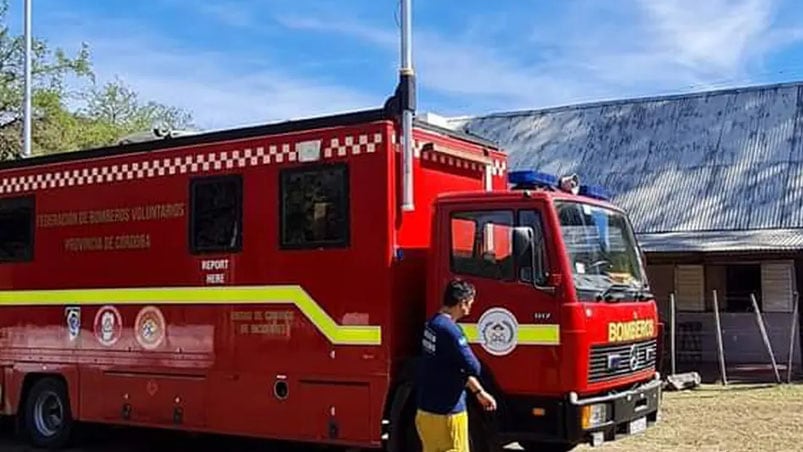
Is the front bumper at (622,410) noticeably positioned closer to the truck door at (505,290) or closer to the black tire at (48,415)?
the truck door at (505,290)

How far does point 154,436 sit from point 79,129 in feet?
69.8

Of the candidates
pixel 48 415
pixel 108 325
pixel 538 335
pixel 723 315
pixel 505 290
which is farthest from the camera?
pixel 723 315

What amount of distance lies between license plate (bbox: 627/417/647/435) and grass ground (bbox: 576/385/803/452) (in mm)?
1631

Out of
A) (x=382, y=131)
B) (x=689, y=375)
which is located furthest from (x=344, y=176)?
(x=689, y=375)

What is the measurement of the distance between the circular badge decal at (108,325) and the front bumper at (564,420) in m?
4.52

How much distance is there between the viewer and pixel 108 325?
35.4 ft

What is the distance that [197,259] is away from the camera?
397 inches

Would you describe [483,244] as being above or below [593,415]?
above

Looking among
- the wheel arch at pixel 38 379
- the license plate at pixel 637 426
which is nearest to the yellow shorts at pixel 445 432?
the license plate at pixel 637 426

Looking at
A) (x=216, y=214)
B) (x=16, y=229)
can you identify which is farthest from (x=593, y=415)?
(x=16, y=229)

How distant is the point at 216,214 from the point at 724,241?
13231 mm

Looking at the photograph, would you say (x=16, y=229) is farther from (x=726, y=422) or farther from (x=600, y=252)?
(x=726, y=422)

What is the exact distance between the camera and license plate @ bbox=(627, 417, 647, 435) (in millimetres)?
8766

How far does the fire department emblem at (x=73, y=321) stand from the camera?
11086 mm
